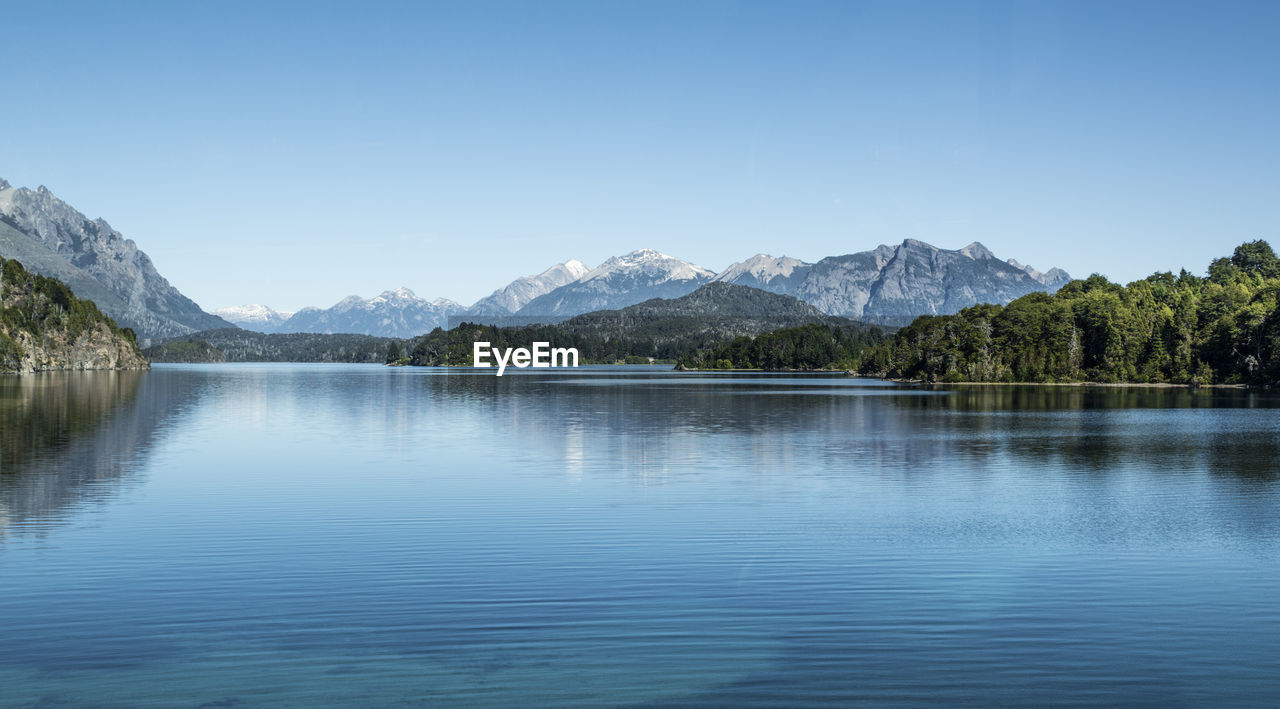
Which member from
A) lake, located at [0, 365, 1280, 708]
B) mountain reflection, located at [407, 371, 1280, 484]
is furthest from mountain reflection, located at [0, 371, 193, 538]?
mountain reflection, located at [407, 371, 1280, 484]

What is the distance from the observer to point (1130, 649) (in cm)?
1919

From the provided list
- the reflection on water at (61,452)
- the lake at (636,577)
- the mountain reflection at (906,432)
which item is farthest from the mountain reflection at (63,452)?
the mountain reflection at (906,432)

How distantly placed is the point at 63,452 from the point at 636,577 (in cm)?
4188

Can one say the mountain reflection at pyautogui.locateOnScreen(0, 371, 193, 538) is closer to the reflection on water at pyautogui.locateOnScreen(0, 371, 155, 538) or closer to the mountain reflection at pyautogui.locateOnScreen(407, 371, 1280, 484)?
the reflection on water at pyautogui.locateOnScreen(0, 371, 155, 538)

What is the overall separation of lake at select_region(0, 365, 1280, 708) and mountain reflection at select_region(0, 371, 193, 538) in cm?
37

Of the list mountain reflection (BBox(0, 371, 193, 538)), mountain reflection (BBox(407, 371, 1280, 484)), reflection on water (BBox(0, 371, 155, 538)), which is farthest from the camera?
mountain reflection (BBox(407, 371, 1280, 484))

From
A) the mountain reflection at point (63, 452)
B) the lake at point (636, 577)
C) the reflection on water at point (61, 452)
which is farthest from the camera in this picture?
the reflection on water at point (61, 452)

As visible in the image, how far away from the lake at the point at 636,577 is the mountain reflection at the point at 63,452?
367mm

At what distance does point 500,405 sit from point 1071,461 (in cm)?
6933

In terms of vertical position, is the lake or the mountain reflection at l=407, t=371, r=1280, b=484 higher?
the mountain reflection at l=407, t=371, r=1280, b=484

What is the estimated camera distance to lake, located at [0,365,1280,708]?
Answer: 1730cm

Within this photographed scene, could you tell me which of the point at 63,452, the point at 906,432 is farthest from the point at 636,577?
the point at 906,432

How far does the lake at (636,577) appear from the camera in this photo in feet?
56.7

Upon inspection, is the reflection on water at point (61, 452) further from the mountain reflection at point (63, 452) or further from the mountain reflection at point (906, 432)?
the mountain reflection at point (906, 432)
